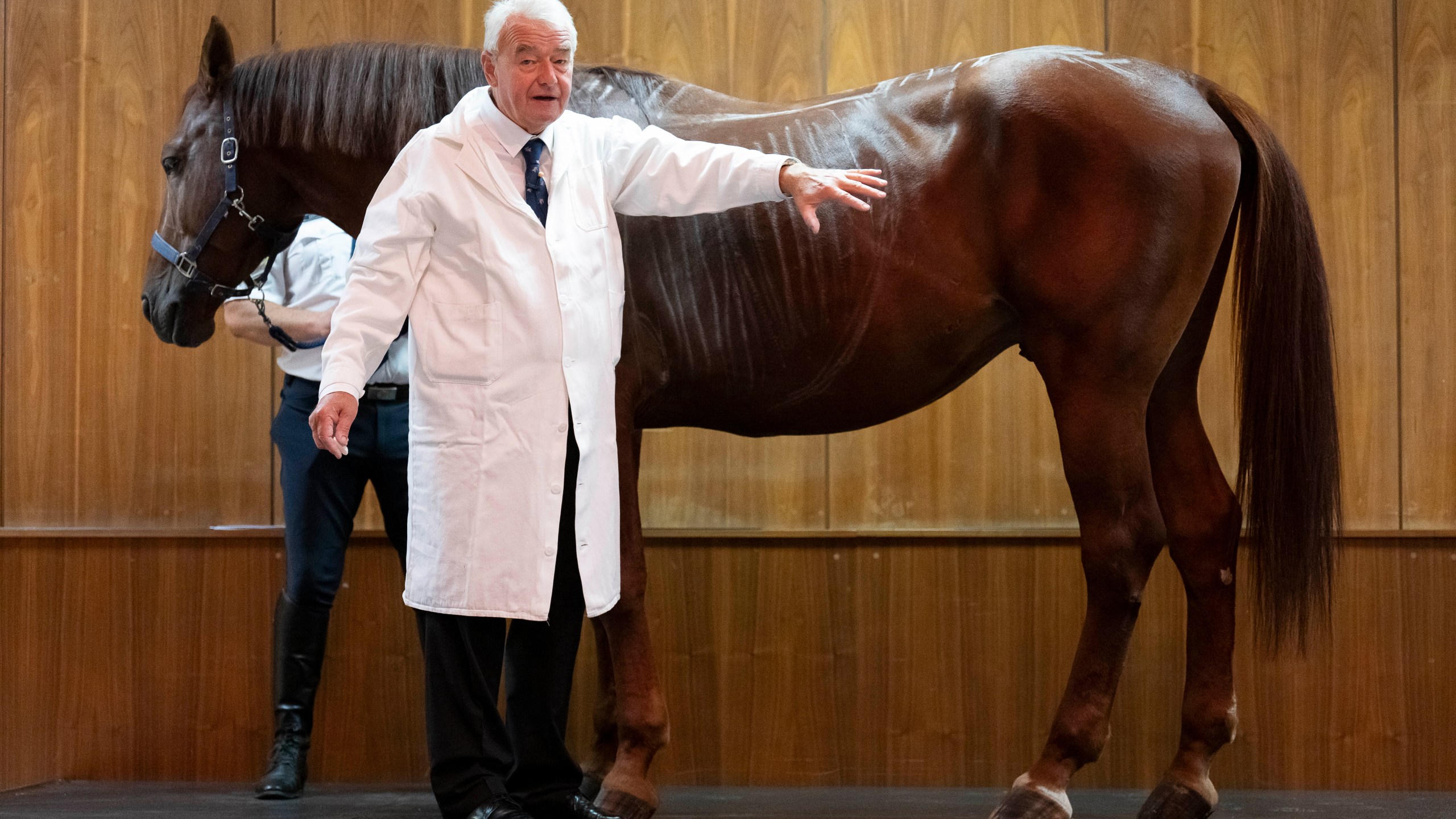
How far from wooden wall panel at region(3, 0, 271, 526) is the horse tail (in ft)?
8.28

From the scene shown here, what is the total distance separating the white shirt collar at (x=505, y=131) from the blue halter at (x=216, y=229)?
0.82 meters

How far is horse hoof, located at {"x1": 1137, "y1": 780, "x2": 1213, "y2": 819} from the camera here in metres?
2.25

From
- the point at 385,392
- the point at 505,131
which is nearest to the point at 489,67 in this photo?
the point at 505,131

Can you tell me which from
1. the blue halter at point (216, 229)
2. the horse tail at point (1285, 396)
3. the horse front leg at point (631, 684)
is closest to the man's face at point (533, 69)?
the horse front leg at point (631, 684)

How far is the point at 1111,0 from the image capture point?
10.2ft

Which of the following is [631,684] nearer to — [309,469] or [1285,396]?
[309,469]

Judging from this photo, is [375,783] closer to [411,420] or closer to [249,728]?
[249,728]

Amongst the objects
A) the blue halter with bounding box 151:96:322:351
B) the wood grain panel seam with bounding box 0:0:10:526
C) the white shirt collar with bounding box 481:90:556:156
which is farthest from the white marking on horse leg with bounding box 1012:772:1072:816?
the wood grain panel seam with bounding box 0:0:10:526

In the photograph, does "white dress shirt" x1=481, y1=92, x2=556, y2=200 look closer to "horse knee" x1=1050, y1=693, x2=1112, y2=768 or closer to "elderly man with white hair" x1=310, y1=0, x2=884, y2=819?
"elderly man with white hair" x1=310, y1=0, x2=884, y2=819

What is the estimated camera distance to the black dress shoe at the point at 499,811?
73.9 inches

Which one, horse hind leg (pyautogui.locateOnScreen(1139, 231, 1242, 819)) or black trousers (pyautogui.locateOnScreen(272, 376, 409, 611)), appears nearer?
horse hind leg (pyautogui.locateOnScreen(1139, 231, 1242, 819))

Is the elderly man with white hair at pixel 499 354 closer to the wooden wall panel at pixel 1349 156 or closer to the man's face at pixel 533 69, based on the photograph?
the man's face at pixel 533 69

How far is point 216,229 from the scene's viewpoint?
254cm

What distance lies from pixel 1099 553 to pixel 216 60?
83.2 inches
